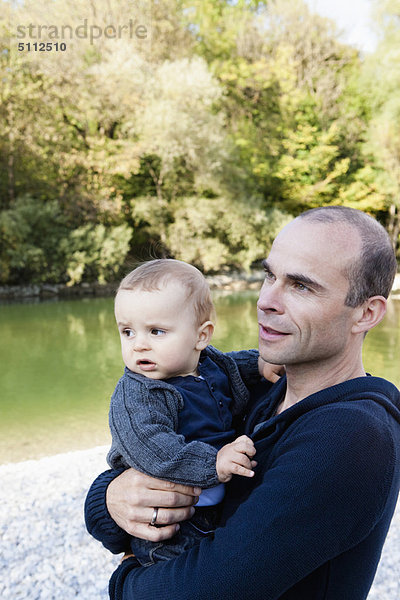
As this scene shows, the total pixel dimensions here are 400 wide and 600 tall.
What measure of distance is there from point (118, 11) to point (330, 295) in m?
24.0

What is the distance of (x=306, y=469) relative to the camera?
3.21 feet

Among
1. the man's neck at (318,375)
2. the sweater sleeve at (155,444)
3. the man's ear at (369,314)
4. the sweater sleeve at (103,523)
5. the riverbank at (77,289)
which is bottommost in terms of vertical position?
the riverbank at (77,289)

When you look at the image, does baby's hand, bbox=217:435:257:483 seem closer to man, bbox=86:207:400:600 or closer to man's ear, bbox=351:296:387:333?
man, bbox=86:207:400:600

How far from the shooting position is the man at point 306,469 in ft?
3.19

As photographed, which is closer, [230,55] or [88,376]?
[88,376]

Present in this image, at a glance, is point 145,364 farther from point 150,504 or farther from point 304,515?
point 304,515

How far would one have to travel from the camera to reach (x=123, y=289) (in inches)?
62.5

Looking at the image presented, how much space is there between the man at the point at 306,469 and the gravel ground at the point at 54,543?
243cm

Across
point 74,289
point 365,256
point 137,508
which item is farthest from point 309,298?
point 74,289

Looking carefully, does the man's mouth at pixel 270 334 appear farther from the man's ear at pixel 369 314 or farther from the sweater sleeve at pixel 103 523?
the sweater sleeve at pixel 103 523

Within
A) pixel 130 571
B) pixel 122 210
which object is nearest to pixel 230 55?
pixel 122 210

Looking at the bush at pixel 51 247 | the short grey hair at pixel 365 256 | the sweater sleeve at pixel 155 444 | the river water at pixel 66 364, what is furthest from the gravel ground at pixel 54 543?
the bush at pixel 51 247

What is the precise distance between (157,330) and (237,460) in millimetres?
489

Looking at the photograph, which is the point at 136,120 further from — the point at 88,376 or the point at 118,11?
the point at 88,376
